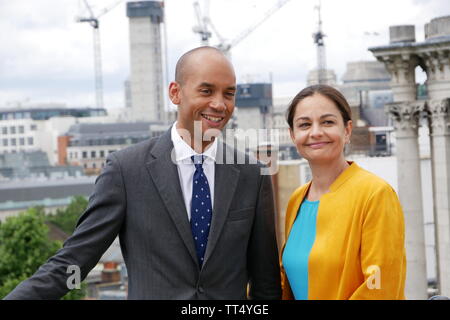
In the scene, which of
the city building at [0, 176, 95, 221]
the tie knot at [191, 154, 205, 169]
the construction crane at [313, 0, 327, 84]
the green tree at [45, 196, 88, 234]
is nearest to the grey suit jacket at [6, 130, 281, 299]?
the tie knot at [191, 154, 205, 169]

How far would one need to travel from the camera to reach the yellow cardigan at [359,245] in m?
5.00

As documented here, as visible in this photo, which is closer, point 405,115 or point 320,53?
point 405,115

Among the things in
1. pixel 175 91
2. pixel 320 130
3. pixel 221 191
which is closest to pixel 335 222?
pixel 320 130

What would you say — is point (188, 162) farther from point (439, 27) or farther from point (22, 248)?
point (22, 248)

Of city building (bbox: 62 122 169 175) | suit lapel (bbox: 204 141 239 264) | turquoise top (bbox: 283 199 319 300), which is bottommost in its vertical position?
turquoise top (bbox: 283 199 319 300)

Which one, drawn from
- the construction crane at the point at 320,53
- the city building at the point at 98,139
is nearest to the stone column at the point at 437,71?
the construction crane at the point at 320,53

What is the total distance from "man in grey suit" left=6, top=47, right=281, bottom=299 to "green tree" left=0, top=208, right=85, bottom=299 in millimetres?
42464

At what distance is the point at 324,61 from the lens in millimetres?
161250

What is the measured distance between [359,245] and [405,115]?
→ 15.3 meters

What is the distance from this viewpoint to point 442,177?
1878 centimetres

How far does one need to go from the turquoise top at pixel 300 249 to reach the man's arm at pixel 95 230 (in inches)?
37.6

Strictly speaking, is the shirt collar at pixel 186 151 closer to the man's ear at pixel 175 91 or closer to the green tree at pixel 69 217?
the man's ear at pixel 175 91

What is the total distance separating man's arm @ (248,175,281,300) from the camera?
5469 millimetres

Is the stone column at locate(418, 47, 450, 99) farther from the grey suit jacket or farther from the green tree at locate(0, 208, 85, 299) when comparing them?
the green tree at locate(0, 208, 85, 299)
